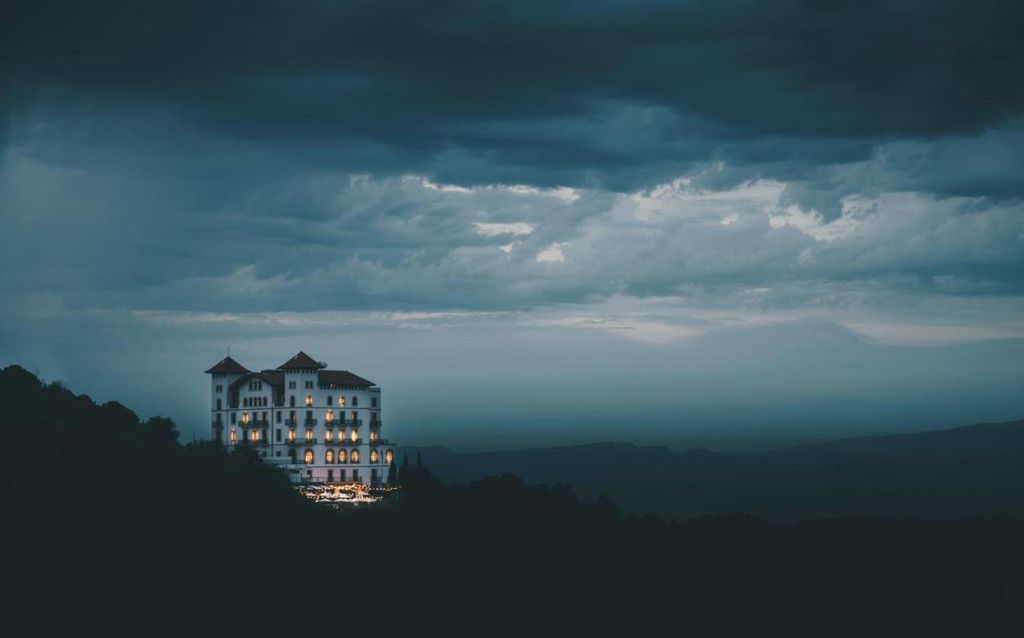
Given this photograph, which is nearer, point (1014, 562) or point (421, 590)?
point (421, 590)

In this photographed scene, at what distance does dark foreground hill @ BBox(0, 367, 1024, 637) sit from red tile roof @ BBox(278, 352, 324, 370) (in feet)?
74.2

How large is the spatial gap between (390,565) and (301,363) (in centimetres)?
5070

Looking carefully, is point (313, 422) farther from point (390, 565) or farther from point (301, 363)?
point (390, 565)

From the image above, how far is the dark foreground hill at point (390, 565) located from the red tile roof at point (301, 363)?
2262 cm

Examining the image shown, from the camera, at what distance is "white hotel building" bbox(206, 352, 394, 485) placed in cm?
12988

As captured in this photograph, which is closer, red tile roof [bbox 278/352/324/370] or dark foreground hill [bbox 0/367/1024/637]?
dark foreground hill [bbox 0/367/1024/637]

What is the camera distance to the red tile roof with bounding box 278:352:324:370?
429 feet

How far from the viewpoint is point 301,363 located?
431 feet

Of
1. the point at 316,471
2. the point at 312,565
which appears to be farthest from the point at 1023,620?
the point at 316,471

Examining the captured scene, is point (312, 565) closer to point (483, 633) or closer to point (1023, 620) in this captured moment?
point (483, 633)

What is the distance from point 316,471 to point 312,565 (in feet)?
161

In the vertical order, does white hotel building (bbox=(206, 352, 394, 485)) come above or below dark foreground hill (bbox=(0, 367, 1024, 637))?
above

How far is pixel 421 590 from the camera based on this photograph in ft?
266

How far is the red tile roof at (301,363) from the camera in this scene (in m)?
131
